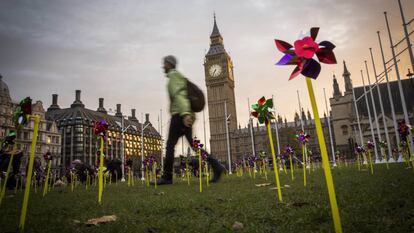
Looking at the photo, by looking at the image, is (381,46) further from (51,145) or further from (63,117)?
(63,117)

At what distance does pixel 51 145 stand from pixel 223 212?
7348cm

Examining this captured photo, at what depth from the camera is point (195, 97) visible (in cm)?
666

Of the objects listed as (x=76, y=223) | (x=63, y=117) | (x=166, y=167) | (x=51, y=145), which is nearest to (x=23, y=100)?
(x=76, y=223)

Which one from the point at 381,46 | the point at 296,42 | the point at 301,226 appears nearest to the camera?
the point at 296,42

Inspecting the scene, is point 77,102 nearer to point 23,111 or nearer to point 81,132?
point 81,132

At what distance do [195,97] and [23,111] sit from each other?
366cm

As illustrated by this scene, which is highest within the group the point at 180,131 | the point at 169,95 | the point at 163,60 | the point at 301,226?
the point at 163,60

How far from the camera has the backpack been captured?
659 centimetres

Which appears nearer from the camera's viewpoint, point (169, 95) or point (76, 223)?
point (76, 223)

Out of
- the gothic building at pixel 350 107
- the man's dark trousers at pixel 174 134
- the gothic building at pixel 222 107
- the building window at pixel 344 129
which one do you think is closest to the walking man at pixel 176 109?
the man's dark trousers at pixel 174 134

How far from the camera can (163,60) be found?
22.6 feet

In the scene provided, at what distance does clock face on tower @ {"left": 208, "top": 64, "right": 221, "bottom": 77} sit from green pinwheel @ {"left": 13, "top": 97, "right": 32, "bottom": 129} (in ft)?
325

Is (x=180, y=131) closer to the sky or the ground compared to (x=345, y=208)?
closer to the sky

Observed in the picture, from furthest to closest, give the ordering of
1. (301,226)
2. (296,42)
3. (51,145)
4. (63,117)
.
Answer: (63,117)
(51,145)
(301,226)
(296,42)
